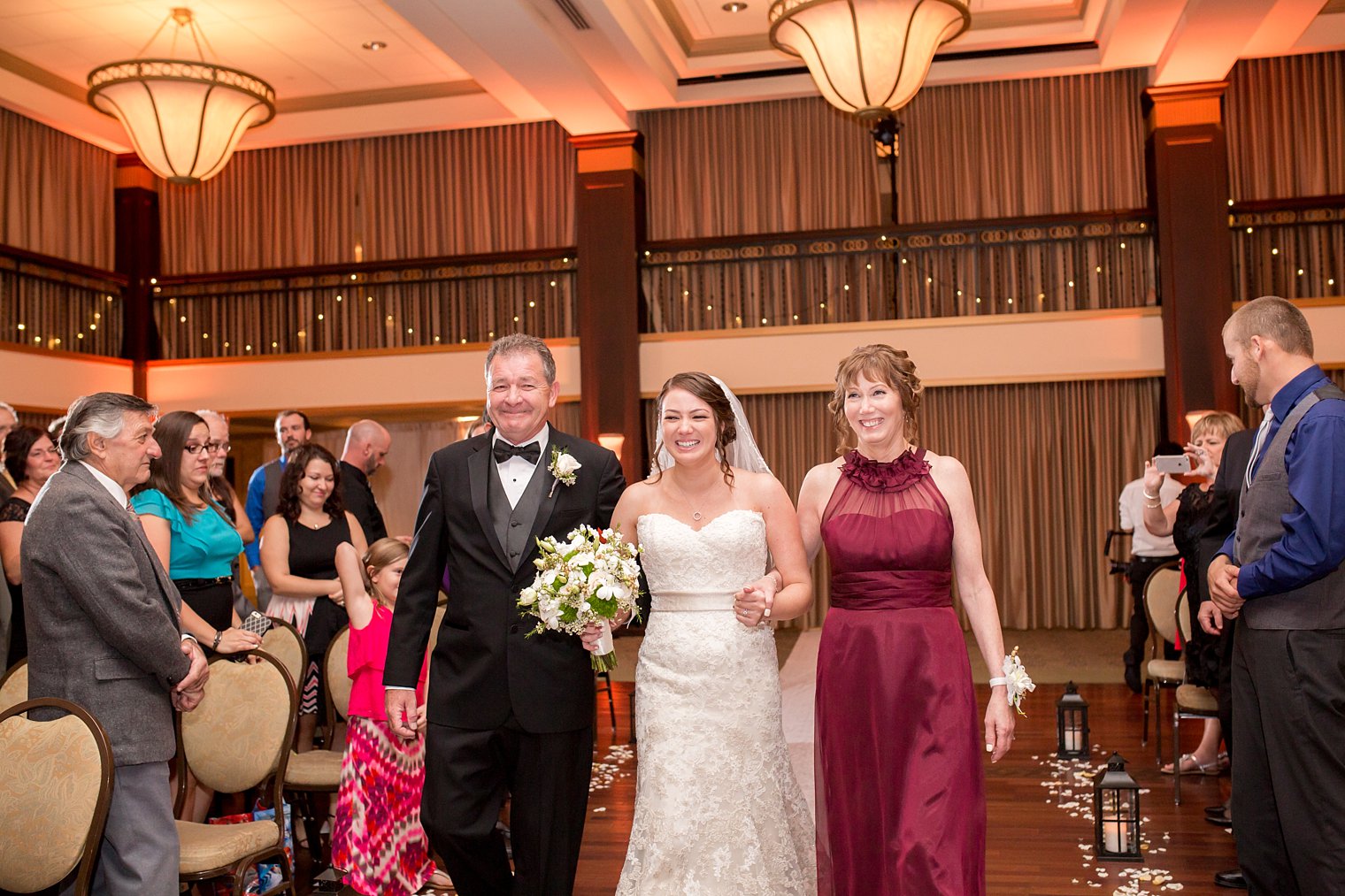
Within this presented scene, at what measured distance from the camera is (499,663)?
307cm

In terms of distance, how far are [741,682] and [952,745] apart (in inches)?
23.2

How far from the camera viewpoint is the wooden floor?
14.0ft

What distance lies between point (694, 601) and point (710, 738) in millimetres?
382

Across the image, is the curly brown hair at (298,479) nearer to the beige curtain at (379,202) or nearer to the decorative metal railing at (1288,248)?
the beige curtain at (379,202)

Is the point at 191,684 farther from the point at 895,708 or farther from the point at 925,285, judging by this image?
the point at 925,285

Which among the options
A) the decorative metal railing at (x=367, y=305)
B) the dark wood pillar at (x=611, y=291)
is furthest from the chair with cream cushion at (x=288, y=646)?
the decorative metal railing at (x=367, y=305)

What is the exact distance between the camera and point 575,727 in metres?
3.11

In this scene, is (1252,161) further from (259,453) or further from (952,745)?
(259,453)

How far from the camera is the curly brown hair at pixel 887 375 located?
10.6 feet

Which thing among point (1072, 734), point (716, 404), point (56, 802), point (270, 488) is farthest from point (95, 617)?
point (1072, 734)

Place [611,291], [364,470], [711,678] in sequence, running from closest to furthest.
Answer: [711,678] → [364,470] → [611,291]

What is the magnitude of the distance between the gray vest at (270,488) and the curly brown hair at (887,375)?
4239 mm

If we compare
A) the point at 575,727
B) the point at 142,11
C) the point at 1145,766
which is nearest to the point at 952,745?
the point at 575,727

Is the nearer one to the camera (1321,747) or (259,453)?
(1321,747)
